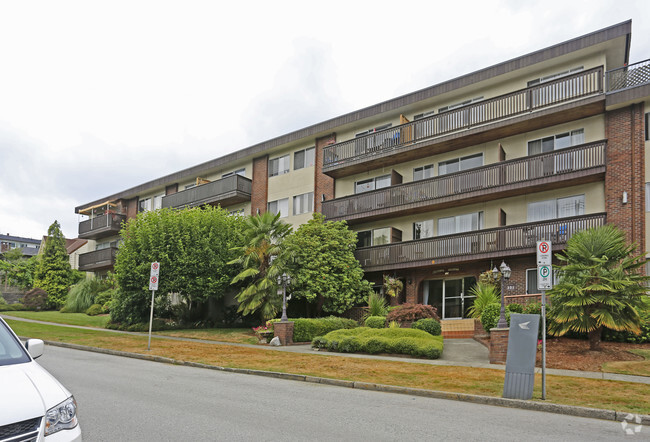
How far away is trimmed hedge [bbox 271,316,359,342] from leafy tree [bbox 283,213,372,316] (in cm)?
163

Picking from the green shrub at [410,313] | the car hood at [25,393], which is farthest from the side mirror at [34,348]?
the green shrub at [410,313]

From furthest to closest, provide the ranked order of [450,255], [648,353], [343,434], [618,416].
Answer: [450,255]
[648,353]
[618,416]
[343,434]

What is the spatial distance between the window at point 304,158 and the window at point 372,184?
394cm

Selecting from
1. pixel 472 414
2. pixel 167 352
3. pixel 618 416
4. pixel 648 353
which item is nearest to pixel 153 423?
pixel 472 414

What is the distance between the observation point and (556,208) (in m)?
23.4

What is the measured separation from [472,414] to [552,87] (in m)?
17.4

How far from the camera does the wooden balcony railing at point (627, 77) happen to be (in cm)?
2145

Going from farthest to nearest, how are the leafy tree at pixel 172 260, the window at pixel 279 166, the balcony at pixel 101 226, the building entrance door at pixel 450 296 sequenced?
the balcony at pixel 101 226
the window at pixel 279 166
the leafy tree at pixel 172 260
the building entrance door at pixel 450 296

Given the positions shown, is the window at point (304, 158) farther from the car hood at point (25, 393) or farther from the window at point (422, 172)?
the car hood at point (25, 393)

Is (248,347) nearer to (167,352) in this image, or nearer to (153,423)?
(167,352)

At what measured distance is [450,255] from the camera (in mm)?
24938

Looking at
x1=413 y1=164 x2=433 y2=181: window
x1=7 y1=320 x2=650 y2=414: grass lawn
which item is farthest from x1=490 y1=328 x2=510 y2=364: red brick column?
x1=413 y1=164 x2=433 y2=181: window

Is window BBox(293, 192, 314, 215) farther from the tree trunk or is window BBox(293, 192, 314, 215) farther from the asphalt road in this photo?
the asphalt road

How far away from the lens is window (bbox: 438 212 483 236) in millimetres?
25766
